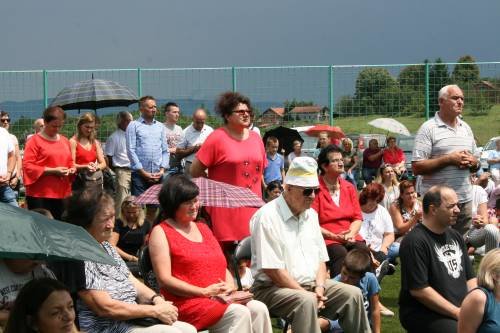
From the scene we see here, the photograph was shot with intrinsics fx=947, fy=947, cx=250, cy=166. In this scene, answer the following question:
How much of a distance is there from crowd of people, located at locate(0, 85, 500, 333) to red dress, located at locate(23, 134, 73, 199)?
15 mm

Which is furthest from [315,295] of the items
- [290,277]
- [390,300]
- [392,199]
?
[392,199]

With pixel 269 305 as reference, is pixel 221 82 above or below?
above

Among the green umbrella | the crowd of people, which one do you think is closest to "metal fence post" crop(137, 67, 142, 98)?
the crowd of people

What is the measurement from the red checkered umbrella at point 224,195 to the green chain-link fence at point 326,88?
31.9 feet

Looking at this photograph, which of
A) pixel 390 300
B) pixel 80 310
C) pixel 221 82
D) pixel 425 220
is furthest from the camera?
pixel 221 82

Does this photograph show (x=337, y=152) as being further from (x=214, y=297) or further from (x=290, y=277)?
(x=214, y=297)

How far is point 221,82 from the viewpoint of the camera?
18.5 m

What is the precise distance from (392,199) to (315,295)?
553 centimetres

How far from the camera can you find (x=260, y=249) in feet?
22.0

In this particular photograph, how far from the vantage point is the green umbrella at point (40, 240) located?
416cm

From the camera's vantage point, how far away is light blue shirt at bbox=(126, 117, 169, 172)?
11828mm

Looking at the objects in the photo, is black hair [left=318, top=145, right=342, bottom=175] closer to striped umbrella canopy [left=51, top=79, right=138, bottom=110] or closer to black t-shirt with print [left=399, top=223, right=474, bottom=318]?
black t-shirt with print [left=399, top=223, right=474, bottom=318]

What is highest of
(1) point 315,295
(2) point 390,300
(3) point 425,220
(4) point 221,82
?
(4) point 221,82

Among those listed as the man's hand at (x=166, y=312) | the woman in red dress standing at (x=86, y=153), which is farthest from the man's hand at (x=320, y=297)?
the woman in red dress standing at (x=86, y=153)
